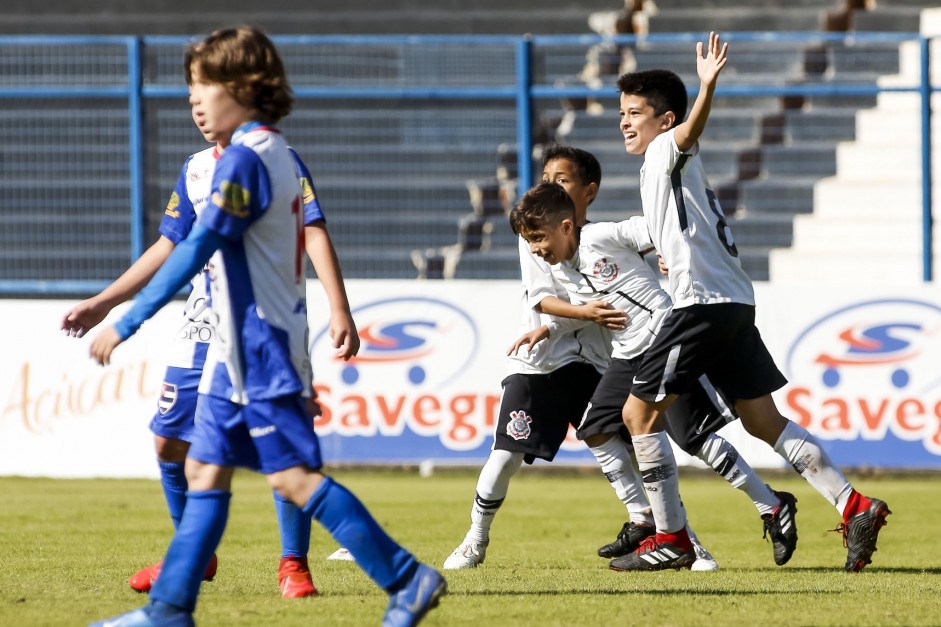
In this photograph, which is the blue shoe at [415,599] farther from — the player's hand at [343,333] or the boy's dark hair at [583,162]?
the boy's dark hair at [583,162]

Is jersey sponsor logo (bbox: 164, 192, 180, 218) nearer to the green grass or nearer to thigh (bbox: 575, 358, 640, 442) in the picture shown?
the green grass

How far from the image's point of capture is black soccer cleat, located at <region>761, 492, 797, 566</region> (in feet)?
20.1

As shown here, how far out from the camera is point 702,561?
6207 millimetres

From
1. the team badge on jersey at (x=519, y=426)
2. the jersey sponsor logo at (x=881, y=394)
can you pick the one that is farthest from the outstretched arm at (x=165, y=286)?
the jersey sponsor logo at (x=881, y=394)

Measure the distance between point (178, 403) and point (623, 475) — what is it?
6.89ft

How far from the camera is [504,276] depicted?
1405 cm

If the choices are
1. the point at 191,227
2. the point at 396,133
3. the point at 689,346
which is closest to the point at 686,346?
the point at 689,346

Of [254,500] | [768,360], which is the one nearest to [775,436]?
[768,360]

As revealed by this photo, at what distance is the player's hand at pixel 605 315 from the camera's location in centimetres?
603

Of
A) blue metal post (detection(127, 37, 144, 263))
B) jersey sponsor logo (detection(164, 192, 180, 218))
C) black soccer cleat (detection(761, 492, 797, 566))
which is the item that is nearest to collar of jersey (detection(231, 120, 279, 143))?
jersey sponsor logo (detection(164, 192, 180, 218))

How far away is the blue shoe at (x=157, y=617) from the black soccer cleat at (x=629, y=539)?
282 cm

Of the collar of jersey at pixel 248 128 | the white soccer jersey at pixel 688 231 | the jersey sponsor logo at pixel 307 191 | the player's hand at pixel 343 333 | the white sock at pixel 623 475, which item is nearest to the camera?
the collar of jersey at pixel 248 128

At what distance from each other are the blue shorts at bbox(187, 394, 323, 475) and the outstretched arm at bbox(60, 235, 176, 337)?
62 cm

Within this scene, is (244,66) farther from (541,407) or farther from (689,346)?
(541,407)
